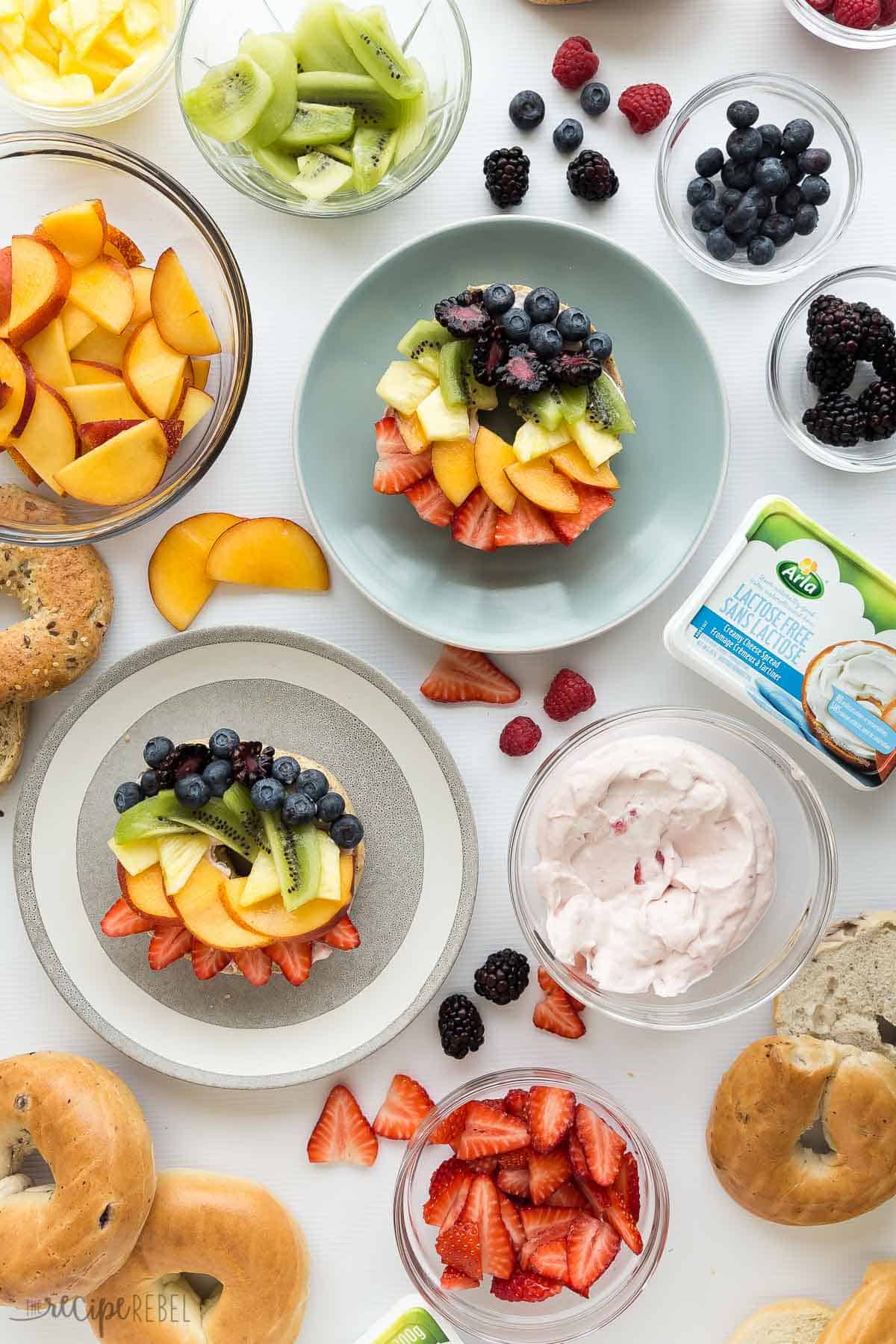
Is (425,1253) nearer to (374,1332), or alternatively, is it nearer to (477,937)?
(374,1332)

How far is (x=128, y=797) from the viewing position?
173cm

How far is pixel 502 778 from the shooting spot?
6.48ft

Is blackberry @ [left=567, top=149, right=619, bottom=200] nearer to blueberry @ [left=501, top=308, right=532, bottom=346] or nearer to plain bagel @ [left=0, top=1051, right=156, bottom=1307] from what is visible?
blueberry @ [left=501, top=308, right=532, bottom=346]

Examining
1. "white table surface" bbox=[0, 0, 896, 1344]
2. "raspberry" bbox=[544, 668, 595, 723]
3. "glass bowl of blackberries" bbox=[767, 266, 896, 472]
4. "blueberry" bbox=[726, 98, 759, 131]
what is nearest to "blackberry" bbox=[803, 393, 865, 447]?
"glass bowl of blackberries" bbox=[767, 266, 896, 472]

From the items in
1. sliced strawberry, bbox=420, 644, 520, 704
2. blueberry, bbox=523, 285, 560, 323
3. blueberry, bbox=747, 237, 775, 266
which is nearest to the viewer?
blueberry, bbox=523, 285, 560, 323

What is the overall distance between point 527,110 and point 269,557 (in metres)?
0.92

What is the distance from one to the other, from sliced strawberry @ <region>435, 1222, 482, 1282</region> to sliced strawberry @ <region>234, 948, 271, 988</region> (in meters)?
0.54

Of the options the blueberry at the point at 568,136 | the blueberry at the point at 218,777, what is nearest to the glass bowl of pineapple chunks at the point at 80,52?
the blueberry at the point at 568,136

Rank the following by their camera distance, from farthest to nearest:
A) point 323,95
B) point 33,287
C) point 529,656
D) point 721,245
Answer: point 529,656, point 721,245, point 323,95, point 33,287

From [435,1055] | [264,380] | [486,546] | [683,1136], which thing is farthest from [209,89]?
[683,1136]

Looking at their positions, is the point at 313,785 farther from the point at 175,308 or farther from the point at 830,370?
the point at 830,370

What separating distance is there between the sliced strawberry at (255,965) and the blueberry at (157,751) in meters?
0.35

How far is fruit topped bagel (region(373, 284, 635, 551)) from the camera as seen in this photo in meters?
1.71

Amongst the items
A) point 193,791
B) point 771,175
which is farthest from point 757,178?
point 193,791
